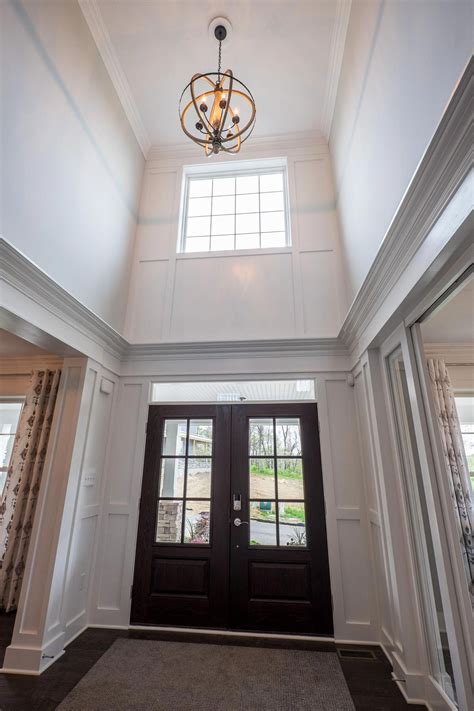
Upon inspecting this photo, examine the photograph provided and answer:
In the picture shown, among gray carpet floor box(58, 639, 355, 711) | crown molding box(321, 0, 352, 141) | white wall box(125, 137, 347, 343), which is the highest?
crown molding box(321, 0, 352, 141)

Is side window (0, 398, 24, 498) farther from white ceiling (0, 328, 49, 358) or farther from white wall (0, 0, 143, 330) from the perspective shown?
white wall (0, 0, 143, 330)

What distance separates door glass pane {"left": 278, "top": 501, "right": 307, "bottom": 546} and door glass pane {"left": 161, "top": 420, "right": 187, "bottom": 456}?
1.17 m

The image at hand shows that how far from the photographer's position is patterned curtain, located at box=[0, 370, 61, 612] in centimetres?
340

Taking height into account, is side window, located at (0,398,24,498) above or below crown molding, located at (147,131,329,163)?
below

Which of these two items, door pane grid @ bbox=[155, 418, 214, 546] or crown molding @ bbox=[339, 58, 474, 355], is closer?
crown molding @ bbox=[339, 58, 474, 355]

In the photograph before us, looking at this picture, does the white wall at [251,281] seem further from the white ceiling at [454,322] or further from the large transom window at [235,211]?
the white ceiling at [454,322]

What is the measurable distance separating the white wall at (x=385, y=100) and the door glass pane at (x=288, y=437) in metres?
1.49

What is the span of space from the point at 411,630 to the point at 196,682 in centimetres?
153

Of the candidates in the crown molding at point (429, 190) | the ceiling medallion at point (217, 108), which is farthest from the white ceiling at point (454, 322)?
the ceiling medallion at point (217, 108)

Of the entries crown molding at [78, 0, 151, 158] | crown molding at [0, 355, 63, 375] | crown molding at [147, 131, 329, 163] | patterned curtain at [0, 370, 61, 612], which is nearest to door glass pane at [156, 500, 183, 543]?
patterned curtain at [0, 370, 61, 612]

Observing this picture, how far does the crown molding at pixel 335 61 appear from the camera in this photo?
3256mm

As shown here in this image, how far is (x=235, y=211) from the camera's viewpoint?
14.7ft

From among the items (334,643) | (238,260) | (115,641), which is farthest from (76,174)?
(334,643)

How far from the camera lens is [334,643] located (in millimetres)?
2750
